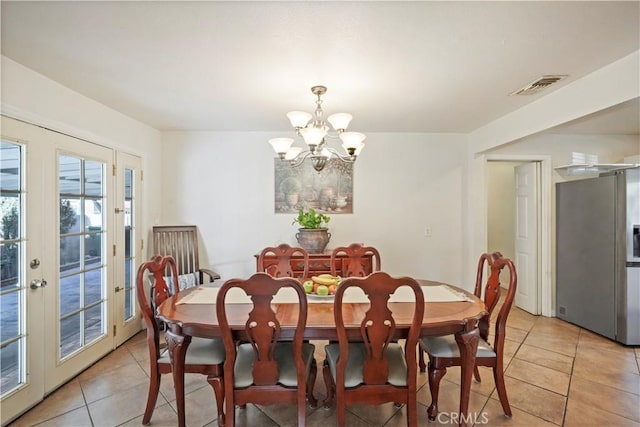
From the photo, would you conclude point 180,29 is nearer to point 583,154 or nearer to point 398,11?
point 398,11

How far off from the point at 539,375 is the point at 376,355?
184 cm

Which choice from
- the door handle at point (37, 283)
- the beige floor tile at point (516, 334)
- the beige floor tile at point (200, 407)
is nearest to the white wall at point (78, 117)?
the door handle at point (37, 283)

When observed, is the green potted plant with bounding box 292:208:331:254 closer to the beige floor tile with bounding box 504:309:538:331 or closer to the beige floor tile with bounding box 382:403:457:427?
the beige floor tile with bounding box 382:403:457:427

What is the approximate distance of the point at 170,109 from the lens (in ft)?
10.0

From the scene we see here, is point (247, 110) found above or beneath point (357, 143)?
above

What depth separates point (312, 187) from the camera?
3949 mm

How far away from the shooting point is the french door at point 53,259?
2041 mm

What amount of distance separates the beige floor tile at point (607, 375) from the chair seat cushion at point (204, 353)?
277 cm

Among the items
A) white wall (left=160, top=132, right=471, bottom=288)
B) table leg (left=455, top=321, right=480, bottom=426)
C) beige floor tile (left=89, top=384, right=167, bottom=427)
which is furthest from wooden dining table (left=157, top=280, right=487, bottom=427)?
white wall (left=160, top=132, right=471, bottom=288)

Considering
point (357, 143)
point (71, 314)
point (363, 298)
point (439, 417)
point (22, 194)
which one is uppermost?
point (357, 143)

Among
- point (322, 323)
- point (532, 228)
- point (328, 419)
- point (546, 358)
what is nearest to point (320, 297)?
point (322, 323)

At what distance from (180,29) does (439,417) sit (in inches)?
109

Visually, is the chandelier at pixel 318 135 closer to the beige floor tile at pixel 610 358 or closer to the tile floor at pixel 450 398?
the tile floor at pixel 450 398

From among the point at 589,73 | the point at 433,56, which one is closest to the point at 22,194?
the point at 433,56
